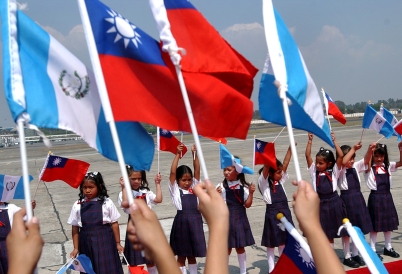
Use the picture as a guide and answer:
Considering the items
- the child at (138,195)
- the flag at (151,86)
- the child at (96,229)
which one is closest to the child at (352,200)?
the child at (138,195)

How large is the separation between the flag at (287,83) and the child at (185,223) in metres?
2.85

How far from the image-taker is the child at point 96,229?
16.6 ft

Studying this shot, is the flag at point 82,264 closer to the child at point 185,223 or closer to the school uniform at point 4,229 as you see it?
the school uniform at point 4,229

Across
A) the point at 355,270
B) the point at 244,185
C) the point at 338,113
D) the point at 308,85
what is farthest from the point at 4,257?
the point at 338,113

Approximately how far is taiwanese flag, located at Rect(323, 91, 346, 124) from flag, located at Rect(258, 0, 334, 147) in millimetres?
3890

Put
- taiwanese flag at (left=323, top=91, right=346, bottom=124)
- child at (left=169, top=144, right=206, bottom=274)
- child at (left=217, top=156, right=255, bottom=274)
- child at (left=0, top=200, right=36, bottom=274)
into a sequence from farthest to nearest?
taiwanese flag at (left=323, top=91, right=346, bottom=124) < child at (left=217, top=156, right=255, bottom=274) < child at (left=169, top=144, right=206, bottom=274) < child at (left=0, top=200, right=36, bottom=274)

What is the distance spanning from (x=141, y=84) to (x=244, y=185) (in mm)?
3481

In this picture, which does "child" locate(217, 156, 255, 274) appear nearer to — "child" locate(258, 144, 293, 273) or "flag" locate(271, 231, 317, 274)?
"child" locate(258, 144, 293, 273)

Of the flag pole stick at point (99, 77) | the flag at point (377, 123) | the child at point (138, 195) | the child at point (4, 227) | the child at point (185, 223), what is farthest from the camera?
the flag at point (377, 123)

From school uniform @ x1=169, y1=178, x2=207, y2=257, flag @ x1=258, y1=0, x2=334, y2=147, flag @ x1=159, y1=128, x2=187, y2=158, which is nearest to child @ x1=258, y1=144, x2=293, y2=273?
school uniform @ x1=169, y1=178, x2=207, y2=257

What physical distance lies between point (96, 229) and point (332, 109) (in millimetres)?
3709

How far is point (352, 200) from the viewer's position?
6.39m

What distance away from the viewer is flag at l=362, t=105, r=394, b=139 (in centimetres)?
657

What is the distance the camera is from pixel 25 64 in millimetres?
2463
